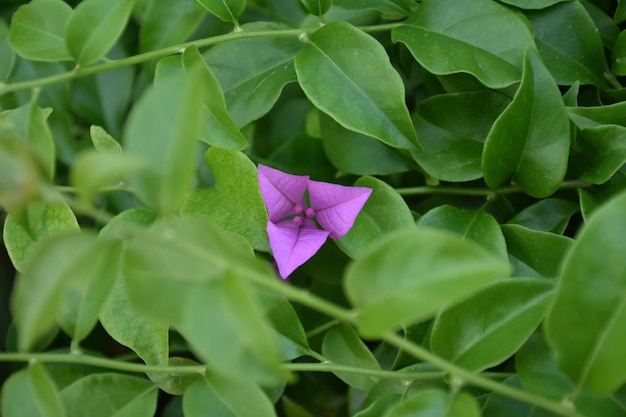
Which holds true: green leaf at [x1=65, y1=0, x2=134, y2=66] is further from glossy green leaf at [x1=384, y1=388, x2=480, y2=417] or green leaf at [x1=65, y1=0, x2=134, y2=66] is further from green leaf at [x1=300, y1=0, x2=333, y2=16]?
glossy green leaf at [x1=384, y1=388, x2=480, y2=417]

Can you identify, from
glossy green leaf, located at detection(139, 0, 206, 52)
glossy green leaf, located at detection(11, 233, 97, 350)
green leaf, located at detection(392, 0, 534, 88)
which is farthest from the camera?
glossy green leaf, located at detection(139, 0, 206, 52)

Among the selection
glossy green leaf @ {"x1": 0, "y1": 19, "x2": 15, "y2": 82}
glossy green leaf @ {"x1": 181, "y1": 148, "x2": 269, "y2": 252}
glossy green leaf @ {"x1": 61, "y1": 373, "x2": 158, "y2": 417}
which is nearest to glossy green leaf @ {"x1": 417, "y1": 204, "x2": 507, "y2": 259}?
glossy green leaf @ {"x1": 181, "y1": 148, "x2": 269, "y2": 252}

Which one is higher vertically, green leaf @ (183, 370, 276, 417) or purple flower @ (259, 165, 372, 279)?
purple flower @ (259, 165, 372, 279)

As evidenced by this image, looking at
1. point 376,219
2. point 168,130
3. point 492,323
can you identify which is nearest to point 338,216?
point 376,219

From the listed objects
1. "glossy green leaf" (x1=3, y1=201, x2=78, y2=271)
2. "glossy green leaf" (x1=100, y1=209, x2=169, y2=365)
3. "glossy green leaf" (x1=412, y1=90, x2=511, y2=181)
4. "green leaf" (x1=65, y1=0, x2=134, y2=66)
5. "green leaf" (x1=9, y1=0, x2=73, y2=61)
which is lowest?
"glossy green leaf" (x1=100, y1=209, x2=169, y2=365)

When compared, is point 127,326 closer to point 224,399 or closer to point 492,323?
point 224,399

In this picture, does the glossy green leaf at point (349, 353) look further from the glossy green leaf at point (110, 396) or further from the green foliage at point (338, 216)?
the glossy green leaf at point (110, 396)
